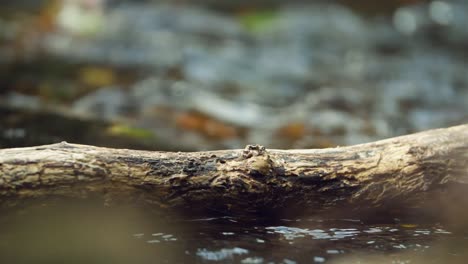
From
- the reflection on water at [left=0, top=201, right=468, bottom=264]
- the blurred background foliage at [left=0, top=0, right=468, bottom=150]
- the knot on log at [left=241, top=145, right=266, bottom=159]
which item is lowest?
the reflection on water at [left=0, top=201, right=468, bottom=264]

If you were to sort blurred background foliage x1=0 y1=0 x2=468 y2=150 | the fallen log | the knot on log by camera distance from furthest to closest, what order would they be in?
blurred background foliage x1=0 y1=0 x2=468 y2=150 → the knot on log → the fallen log

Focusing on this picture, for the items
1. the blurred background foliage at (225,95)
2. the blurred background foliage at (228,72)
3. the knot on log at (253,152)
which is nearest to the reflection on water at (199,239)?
the blurred background foliage at (225,95)

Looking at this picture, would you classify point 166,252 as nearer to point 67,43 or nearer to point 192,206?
point 192,206

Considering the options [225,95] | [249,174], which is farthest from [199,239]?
[225,95]

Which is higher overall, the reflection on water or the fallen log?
the fallen log

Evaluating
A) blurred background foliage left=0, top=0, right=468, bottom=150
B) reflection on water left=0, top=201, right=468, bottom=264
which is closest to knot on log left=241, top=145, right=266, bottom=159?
reflection on water left=0, top=201, right=468, bottom=264

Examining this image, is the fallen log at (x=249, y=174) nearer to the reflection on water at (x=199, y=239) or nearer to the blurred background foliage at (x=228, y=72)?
the reflection on water at (x=199, y=239)

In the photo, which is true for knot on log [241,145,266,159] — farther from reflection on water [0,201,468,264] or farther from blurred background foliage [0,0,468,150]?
blurred background foliage [0,0,468,150]
